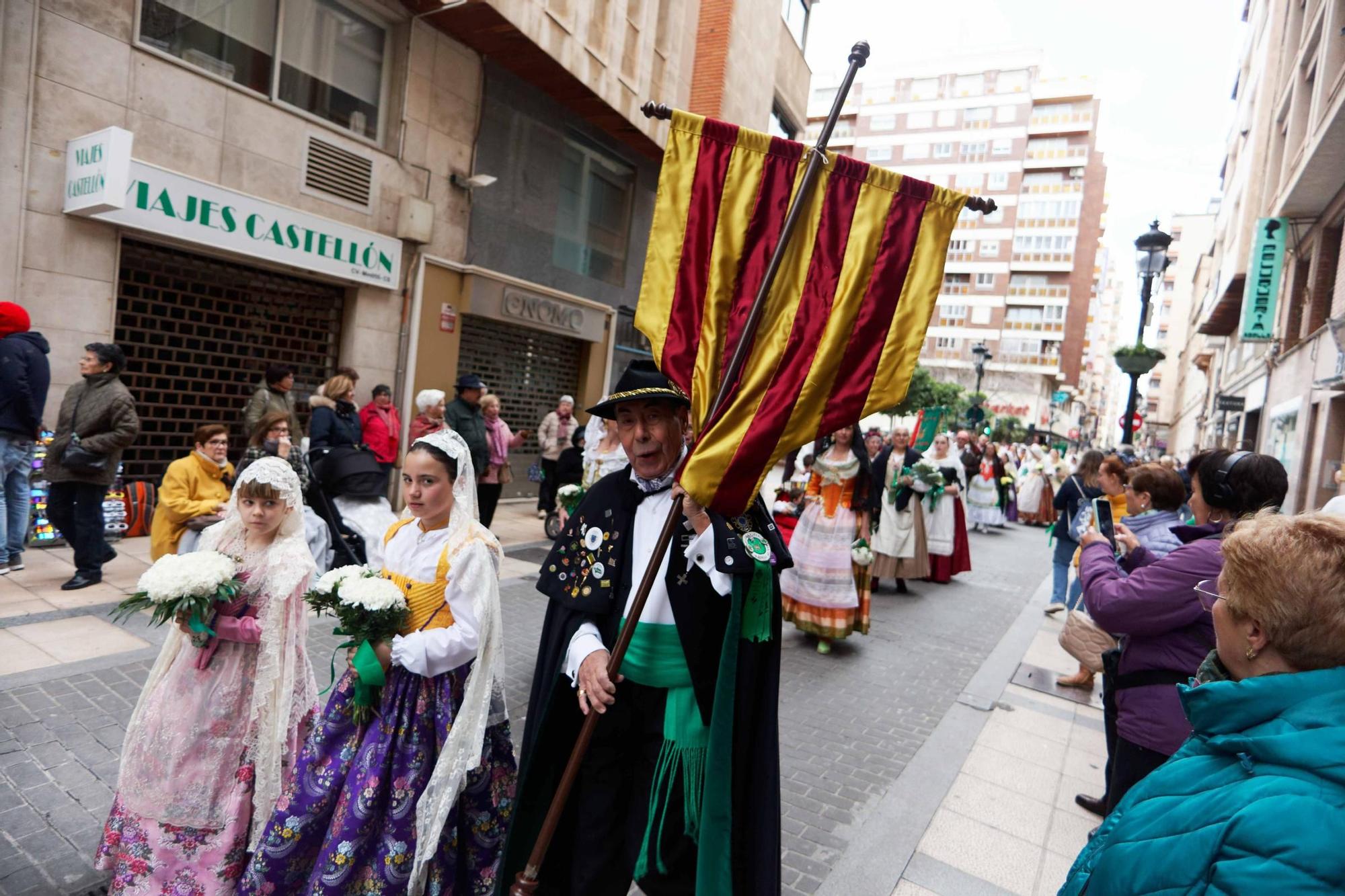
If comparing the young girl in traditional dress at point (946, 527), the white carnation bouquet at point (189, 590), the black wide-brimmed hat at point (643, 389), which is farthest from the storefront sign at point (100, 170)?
the young girl in traditional dress at point (946, 527)

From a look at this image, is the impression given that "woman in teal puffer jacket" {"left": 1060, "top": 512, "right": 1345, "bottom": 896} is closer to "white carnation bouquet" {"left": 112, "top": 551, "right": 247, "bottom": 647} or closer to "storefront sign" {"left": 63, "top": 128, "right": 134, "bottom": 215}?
"white carnation bouquet" {"left": 112, "top": 551, "right": 247, "bottom": 647}

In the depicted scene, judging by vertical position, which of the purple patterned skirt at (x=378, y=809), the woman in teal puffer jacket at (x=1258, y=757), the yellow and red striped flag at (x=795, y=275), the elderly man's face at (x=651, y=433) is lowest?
the purple patterned skirt at (x=378, y=809)

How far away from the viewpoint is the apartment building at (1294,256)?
12.1m

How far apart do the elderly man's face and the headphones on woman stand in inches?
87.3

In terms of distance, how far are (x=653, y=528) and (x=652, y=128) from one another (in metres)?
13.5

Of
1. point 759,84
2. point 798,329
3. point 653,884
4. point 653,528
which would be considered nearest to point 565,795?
point 653,884

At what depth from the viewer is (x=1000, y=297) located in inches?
2235

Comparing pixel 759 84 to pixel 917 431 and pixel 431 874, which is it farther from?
pixel 431 874

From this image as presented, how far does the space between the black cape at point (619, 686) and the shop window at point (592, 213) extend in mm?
11944

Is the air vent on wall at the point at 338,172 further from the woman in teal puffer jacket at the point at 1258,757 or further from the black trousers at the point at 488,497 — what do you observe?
the woman in teal puffer jacket at the point at 1258,757

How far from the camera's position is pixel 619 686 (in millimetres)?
2391

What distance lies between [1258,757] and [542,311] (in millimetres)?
12573

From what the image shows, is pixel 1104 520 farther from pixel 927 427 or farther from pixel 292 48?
pixel 292 48

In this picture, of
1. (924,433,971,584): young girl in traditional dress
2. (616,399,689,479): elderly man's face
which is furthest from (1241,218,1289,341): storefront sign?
(616,399,689,479): elderly man's face
